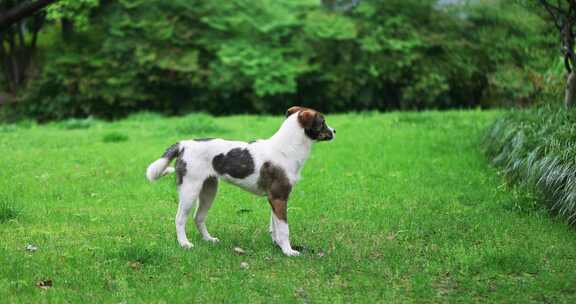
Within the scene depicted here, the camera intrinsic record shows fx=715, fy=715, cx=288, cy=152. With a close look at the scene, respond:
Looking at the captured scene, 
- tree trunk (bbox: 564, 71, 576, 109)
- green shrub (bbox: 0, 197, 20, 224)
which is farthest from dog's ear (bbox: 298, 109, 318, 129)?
tree trunk (bbox: 564, 71, 576, 109)

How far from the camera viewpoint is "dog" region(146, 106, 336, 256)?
22.6 ft

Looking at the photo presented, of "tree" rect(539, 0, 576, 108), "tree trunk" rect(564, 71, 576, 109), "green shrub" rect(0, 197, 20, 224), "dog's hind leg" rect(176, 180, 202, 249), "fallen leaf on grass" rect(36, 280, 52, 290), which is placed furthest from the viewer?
"tree trunk" rect(564, 71, 576, 109)

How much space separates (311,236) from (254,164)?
3.74 feet

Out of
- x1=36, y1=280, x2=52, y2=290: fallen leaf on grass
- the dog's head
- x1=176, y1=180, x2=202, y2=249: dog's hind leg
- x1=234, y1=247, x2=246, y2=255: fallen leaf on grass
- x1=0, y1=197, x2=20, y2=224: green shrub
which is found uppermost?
→ the dog's head

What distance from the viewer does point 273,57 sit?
81.8 ft

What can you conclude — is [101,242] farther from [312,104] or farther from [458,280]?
[312,104]

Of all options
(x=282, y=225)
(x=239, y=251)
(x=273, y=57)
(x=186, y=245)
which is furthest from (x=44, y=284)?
(x=273, y=57)

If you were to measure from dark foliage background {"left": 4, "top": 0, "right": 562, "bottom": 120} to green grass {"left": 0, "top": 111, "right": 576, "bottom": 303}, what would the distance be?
12461 millimetres

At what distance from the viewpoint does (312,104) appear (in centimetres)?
2656

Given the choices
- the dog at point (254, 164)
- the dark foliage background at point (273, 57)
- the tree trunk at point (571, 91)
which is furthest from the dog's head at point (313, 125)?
the dark foliage background at point (273, 57)

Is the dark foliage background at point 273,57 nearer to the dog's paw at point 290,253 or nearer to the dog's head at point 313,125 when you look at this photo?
the dog's head at point 313,125

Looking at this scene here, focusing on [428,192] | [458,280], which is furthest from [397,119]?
[458,280]

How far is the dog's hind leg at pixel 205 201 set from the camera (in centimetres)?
728

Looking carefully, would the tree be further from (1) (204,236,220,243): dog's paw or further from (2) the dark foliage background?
A: (2) the dark foliage background
